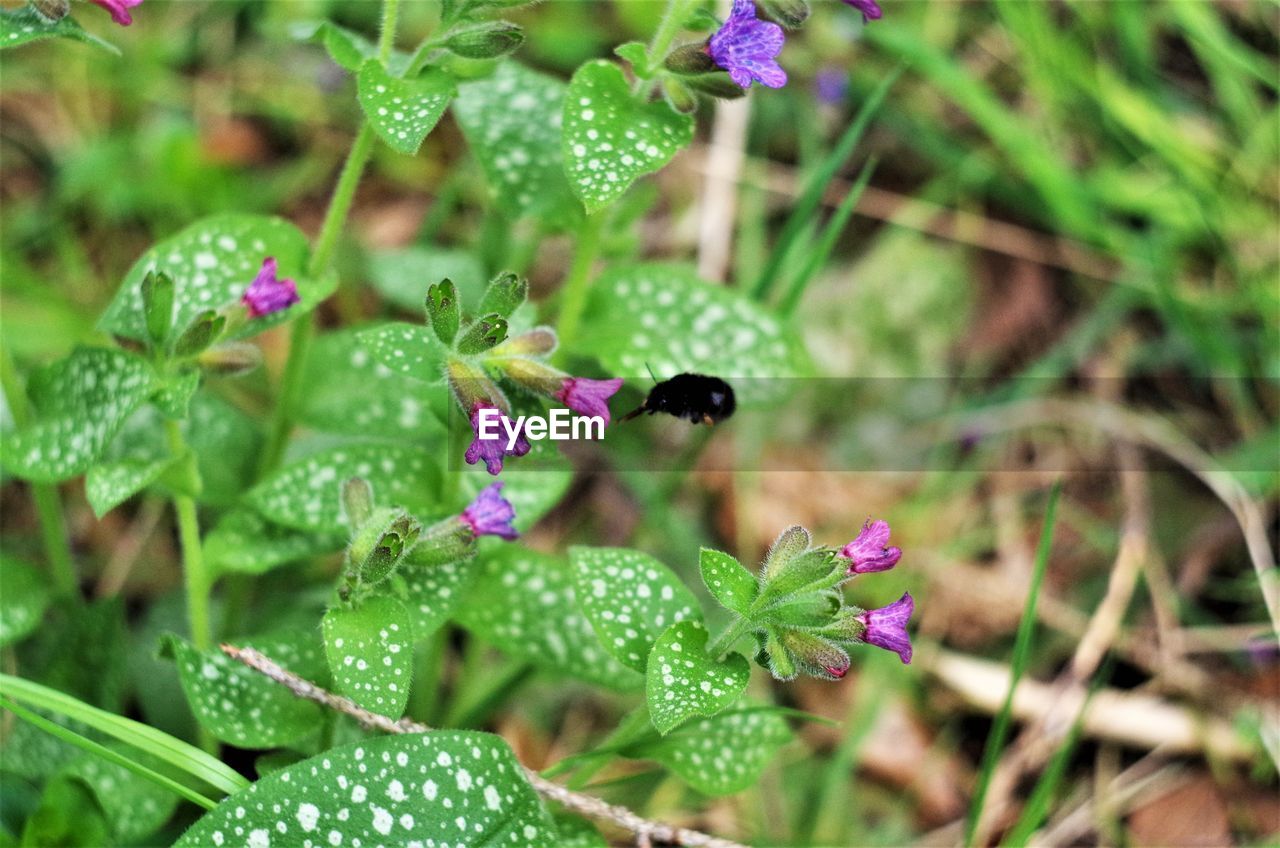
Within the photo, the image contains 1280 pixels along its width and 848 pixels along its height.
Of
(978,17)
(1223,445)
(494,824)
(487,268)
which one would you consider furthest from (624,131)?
(978,17)

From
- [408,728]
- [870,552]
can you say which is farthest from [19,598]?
[870,552]

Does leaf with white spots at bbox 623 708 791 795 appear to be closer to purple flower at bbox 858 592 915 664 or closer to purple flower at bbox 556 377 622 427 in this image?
purple flower at bbox 858 592 915 664

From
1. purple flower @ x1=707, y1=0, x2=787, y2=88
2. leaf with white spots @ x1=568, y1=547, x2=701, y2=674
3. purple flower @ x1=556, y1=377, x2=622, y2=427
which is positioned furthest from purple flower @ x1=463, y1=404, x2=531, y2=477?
purple flower @ x1=707, y1=0, x2=787, y2=88

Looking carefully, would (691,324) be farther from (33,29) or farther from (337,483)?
(33,29)

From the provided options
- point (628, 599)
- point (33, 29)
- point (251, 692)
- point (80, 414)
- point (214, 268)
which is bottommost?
point (251, 692)

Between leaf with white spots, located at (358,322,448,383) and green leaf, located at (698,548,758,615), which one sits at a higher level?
leaf with white spots, located at (358,322,448,383)

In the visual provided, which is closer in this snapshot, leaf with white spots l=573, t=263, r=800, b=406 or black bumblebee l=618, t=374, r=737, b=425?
black bumblebee l=618, t=374, r=737, b=425
